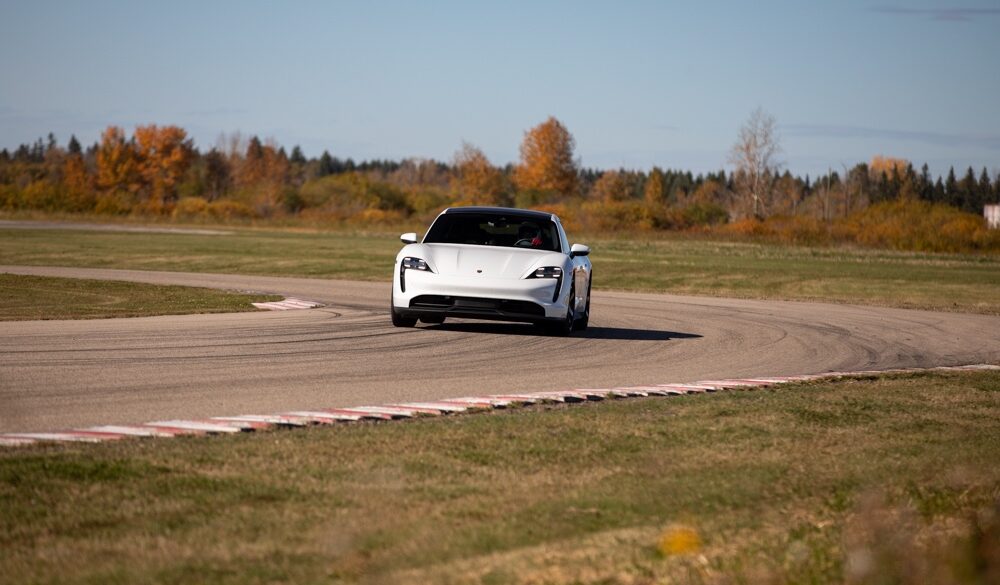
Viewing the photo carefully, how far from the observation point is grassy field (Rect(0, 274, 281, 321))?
18297mm

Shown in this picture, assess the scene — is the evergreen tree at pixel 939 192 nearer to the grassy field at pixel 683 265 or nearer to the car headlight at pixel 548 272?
Answer: the grassy field at pixel 683 265

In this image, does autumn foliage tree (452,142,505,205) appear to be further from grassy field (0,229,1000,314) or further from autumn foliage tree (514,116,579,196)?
grassy field (0,229,1000,314)

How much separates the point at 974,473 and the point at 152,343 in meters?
Result: 8.77

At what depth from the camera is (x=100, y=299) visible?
69.8 ft

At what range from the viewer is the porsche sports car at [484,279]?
51.0 feet

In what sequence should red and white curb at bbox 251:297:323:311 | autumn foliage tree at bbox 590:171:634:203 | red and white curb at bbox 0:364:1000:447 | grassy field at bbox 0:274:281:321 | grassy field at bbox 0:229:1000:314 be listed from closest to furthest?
red and white curb at bbox 0:364:1000:447
grassy field at bbox 0:274:281:321
red and white curb at bbox 251:297:323:311
grassy field at bbox 0:229:1000:314
autumn foliage tree at bbox 590:171:634:203

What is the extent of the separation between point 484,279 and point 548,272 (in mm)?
828

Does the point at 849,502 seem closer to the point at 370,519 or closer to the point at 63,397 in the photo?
the point at 370,519

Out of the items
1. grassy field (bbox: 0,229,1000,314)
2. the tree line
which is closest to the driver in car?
grassy field (bbox: 0,229,1000,314)

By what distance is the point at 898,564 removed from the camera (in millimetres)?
5418

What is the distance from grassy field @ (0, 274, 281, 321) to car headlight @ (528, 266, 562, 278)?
5.64 meters

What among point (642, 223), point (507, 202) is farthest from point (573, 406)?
point (507, 202)

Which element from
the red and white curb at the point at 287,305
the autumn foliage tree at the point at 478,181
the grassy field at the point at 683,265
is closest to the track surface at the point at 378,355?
the red and white curb at the point at 287,305

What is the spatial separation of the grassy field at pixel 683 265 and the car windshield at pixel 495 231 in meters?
11.7
